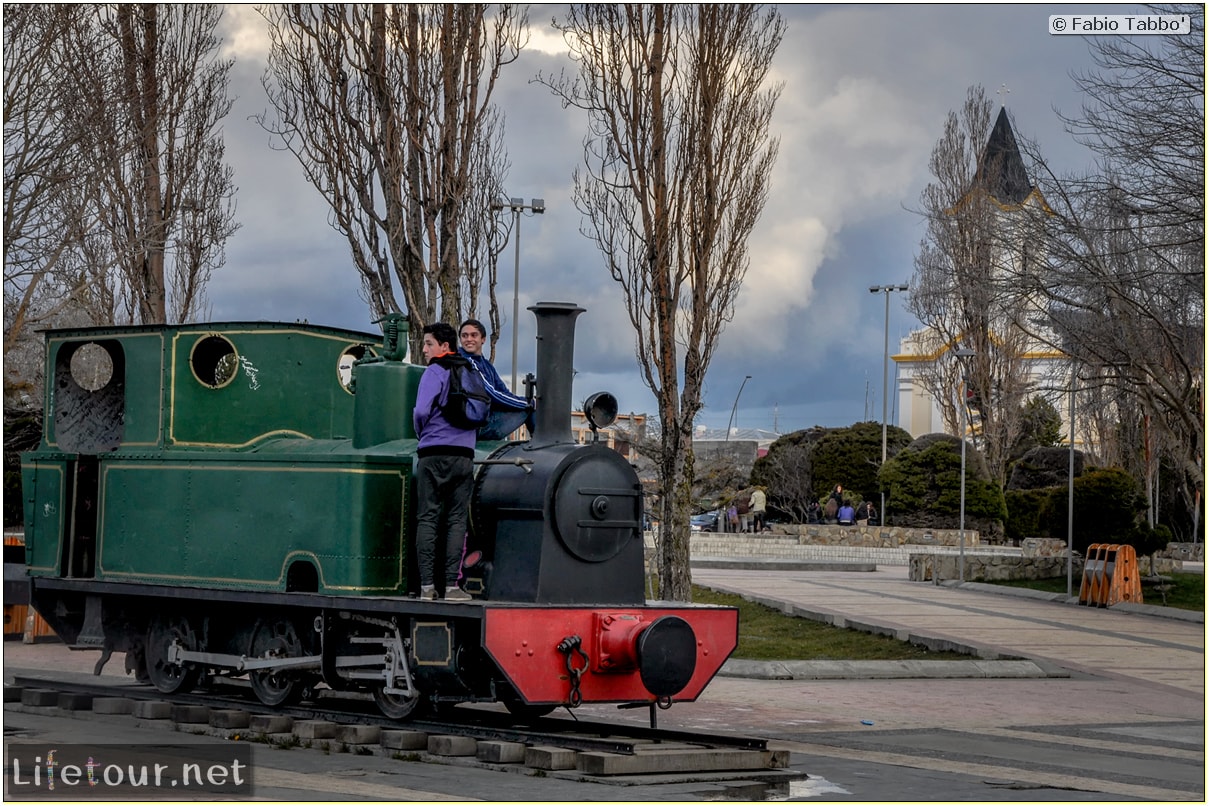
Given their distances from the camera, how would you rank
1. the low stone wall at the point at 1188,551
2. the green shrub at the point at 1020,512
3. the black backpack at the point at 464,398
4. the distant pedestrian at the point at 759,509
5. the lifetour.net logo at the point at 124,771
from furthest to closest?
1. the distant pedestrian at the point at 759,509
2. the green shrub at the point at 1020,512
3. the low stone wall at the point at 1188,551
4. the black backpack at the point at 464,398
5. the lifetour.net logo at the point at 124,771

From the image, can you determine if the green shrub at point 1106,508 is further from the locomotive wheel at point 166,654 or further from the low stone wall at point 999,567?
the locomotive wheel at point 166,654

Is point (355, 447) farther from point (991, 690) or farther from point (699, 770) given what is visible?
point (991, 690)

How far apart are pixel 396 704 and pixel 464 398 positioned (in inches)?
86.2

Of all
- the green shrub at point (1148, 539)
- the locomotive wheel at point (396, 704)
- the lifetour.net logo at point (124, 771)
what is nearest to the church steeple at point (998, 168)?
the green shrub at point (1148, 539)

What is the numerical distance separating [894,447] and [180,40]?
1385 inches

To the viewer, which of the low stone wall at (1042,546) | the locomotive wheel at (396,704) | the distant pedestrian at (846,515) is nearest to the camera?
the locomotive wheel at (396,704)

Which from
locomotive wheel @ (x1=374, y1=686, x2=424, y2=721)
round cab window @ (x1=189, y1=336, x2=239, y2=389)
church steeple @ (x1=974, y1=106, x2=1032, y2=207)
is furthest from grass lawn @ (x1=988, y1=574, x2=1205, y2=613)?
round cab window @ (x1=189, y1=336, x2=239, y2=389)

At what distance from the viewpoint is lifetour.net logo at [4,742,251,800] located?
7.27m

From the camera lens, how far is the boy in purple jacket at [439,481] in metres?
9.50

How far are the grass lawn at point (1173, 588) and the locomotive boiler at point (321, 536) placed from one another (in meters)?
17.9

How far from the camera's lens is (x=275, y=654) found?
426 inches

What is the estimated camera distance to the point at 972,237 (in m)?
41.5

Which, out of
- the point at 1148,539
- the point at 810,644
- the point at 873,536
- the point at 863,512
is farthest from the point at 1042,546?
the point at 810,644

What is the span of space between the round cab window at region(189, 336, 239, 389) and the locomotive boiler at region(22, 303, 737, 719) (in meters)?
0.02
